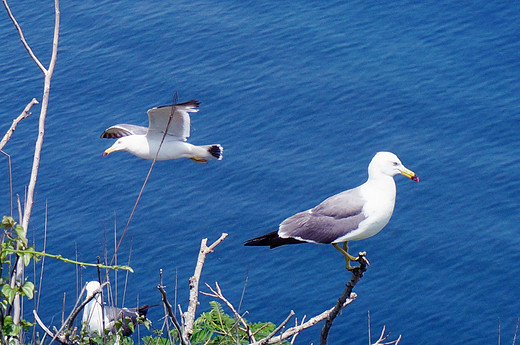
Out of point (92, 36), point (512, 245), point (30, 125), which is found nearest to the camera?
point (512, 245)

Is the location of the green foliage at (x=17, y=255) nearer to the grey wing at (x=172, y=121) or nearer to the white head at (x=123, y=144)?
the grey wing at (x=172, y=121)

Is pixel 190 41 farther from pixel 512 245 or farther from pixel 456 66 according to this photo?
pixel 512 245

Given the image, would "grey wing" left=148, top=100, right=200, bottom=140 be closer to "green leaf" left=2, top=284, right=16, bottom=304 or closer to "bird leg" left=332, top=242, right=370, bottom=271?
"bird leg" left=332, top=242, right=370, bottom=271

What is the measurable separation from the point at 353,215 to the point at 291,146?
14.6 metres

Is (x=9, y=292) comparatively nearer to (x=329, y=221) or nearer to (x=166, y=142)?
(x=329, y=221)

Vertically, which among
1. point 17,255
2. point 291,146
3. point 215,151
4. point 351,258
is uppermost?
point 17,255

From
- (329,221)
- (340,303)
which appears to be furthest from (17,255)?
(329,221)

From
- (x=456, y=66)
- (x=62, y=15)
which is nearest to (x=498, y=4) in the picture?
(x=456, y=66)

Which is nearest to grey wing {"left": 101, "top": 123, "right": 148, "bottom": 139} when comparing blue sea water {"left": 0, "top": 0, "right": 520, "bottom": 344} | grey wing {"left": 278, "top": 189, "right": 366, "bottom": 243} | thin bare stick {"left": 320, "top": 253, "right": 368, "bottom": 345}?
grey wing {"left": 278, "top": 189, "right": 366, "bottom": 243}

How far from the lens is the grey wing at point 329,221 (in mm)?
11875

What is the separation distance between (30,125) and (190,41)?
5.31m

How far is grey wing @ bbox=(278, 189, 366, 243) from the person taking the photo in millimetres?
11875

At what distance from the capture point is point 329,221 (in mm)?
12352

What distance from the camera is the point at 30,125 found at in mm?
29609
